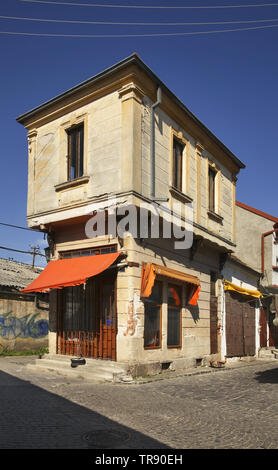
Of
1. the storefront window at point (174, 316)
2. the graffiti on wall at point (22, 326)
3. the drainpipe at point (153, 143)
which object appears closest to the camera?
the drainpipe at point (153, 143)

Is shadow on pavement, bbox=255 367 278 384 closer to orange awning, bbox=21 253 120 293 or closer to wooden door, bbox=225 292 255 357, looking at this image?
wooden door, bbox=225 292 255 357

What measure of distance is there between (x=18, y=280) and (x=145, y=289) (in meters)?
9.58

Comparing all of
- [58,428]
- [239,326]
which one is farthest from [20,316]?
[58,428]

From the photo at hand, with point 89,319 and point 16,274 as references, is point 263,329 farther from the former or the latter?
point 16,274

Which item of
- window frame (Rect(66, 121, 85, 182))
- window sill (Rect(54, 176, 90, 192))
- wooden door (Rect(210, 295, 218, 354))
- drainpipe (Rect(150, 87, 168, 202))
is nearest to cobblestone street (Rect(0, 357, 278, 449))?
wooden door (Rect(210, 295, 218, 354))

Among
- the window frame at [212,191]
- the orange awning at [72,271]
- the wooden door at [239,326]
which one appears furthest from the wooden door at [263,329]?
the orange awning at [72,271]

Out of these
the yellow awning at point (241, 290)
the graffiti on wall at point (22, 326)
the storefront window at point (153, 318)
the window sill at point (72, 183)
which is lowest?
the graffiti on wall at point (22, 326)

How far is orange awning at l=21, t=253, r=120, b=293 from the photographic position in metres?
10.5

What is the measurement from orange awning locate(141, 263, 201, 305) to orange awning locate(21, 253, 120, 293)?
0.97m

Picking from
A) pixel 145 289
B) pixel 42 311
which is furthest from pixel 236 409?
pixel 42 311

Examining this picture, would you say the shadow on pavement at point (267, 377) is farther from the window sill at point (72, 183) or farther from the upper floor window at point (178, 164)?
the window sill at point (72, 183)

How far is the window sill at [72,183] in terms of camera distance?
11766mm
